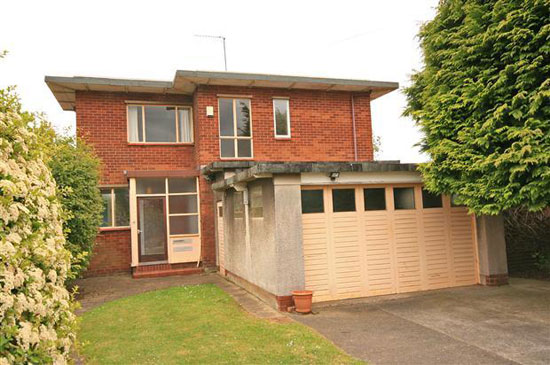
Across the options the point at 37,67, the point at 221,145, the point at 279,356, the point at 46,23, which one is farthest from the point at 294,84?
the point at 279,356

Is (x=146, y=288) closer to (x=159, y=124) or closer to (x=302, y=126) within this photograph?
(x=159, y=124)

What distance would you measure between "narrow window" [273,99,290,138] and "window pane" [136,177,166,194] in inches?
176

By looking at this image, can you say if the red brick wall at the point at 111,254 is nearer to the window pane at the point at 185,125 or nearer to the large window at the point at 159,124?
the large window at the point at 159,124

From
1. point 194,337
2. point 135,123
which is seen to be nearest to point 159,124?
point 135,123

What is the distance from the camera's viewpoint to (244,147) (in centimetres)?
1441

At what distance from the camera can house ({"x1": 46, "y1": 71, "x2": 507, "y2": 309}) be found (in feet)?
27.3

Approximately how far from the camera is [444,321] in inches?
268

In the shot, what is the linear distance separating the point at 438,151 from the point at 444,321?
3625 mm

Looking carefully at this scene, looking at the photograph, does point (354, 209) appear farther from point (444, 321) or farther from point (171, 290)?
point (171, 290)

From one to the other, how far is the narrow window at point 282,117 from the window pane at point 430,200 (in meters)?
6.52

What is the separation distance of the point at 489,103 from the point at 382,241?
350 centimetres

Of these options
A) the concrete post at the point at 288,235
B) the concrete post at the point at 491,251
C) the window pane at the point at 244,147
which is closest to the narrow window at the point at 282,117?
the window pane at the point at 244,147

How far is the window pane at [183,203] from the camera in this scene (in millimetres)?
13898

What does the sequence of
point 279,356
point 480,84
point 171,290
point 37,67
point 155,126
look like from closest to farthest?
point 279,356
point 480,84
point 171,290
point 37,67
point 155,126
